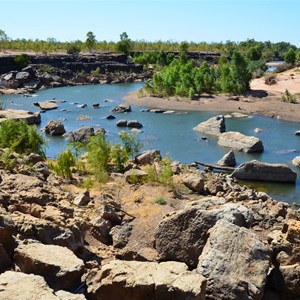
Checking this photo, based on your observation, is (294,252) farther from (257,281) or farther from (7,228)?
(7,228)

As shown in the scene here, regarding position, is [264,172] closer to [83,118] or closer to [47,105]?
[83,118]

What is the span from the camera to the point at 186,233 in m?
11.4

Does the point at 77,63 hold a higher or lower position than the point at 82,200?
higher

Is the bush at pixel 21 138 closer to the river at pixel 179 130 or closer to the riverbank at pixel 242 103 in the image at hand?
the river at pixel 179 130

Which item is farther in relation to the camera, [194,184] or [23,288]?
[194,184]

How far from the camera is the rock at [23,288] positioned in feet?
23.5

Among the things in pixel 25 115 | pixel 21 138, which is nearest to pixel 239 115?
pixel 25 115

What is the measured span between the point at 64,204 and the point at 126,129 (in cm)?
2835

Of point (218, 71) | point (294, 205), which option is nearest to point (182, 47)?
point (218, 71)

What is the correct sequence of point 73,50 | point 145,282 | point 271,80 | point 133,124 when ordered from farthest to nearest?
point 73,50 → point 271,80 → point 133,124 → point 145,282

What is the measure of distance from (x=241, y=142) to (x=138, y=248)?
22973 mm

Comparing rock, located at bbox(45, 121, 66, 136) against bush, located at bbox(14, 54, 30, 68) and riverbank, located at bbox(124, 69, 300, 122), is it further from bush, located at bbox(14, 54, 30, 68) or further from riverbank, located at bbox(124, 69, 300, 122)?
bush, located at bbox(14, 54, 30, 68)

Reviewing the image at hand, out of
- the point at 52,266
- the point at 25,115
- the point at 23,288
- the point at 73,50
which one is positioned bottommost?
the point at 25,115

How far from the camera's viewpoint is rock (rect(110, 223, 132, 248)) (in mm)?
13492
